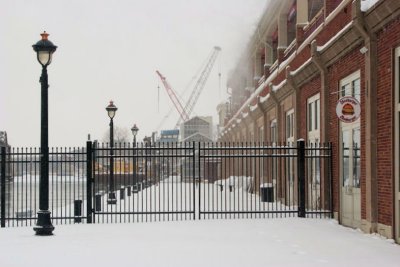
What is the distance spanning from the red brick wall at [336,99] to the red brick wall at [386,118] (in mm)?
1040

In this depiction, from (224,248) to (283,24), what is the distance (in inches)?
691

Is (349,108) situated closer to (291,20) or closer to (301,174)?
(301,174)

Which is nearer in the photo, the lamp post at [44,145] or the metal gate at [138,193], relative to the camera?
the lamp post at [44,145]

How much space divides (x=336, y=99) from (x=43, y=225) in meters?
8.01

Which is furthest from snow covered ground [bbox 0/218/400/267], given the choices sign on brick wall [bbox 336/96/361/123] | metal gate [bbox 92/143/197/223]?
sign on brick wall [bbox 336/96/361/123]

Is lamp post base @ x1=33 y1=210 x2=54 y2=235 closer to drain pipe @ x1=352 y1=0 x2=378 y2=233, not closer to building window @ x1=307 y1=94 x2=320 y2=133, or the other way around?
drain pipe @ x1=352 y1=0 x2=378 y2=233

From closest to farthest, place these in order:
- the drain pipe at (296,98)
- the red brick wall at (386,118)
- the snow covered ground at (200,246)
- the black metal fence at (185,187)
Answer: the snow covered ground at (200,246) < the red brick wall at (386,118) < the black metal fence at (185,187) < the drain pipe at (296,98)

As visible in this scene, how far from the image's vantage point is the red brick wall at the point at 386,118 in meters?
11.0

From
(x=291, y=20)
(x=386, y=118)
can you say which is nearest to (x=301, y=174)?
(x=386, y=118)

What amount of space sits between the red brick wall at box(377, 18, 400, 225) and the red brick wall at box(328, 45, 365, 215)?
3.41 feet

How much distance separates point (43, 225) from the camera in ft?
43.5

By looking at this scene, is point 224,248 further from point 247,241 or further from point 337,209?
point 337,209

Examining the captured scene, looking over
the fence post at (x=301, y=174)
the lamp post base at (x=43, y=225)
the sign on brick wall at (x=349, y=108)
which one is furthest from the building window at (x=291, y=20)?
the lamp post base at (x=43, y=225)

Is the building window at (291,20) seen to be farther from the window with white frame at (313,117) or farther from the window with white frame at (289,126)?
the window with white frame at (313,117)
